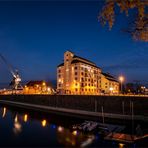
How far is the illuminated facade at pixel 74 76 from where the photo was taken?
104494 mm

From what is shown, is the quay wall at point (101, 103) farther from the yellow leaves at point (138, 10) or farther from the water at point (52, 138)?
the yellow leaves at point (138, 10)

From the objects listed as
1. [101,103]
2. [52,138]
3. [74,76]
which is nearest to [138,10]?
[52,138]

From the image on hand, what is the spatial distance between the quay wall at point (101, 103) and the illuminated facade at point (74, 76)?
2289 cm

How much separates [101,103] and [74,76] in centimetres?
4377

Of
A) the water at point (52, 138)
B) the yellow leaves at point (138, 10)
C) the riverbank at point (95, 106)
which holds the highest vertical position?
the yellow leaves at point (138, 10)

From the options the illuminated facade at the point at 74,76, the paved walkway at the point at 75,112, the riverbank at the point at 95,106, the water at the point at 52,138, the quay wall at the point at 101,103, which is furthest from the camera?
the illuminated facade at the point at 74,76

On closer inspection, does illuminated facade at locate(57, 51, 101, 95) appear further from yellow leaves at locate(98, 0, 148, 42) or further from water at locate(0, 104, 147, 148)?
yellow leaves at locate(98, 0, 148, 42)

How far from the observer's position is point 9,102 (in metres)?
118

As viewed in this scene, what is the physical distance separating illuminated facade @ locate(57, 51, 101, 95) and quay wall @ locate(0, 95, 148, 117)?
22892 mm

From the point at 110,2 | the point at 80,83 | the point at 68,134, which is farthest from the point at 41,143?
the point at 80,83

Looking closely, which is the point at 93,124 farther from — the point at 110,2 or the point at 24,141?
the point at 110,2

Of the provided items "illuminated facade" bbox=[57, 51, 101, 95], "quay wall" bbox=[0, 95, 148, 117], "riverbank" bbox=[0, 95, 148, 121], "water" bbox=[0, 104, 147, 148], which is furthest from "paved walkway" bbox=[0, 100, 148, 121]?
"illuminated facade" bbox=[57, 51, 101, 95]

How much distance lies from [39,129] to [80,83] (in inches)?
2292

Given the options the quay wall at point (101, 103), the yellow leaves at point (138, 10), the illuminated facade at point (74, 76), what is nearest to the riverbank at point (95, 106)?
the quay wall at point (101, 103)
